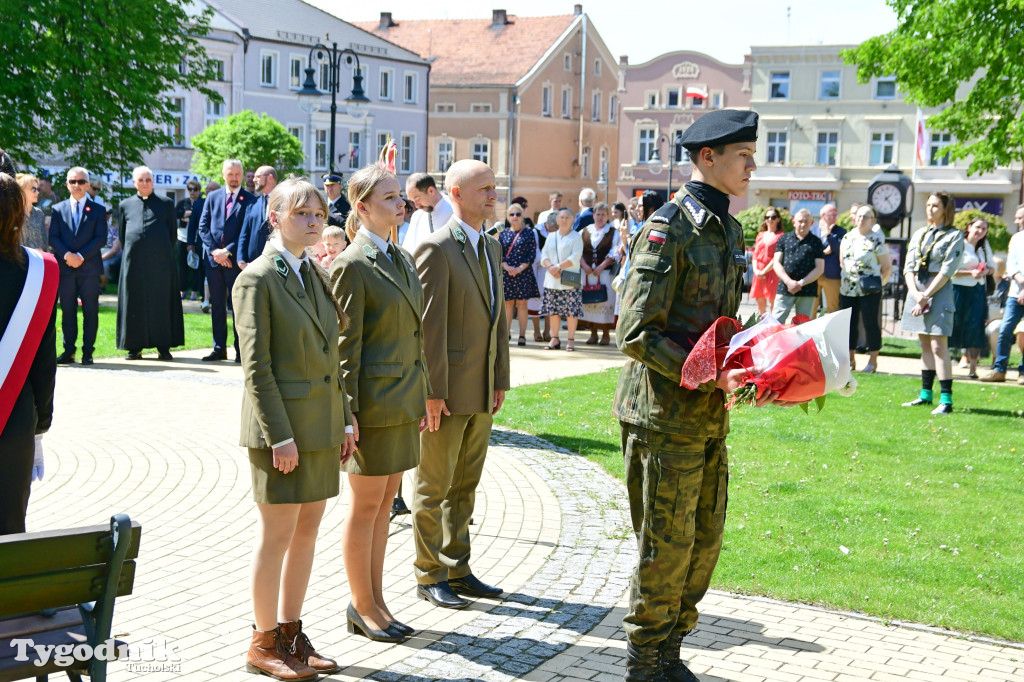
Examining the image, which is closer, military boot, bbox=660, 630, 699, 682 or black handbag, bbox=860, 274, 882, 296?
military boot, bbox=660, 630, 699, 682

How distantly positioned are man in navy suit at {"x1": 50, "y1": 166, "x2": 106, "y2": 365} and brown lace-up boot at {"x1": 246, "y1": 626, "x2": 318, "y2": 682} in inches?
387

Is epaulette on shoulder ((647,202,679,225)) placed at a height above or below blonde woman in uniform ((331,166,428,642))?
above

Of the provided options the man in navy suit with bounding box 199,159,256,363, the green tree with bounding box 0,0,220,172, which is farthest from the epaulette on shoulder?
the green tree with bounding box 0,0,220,172

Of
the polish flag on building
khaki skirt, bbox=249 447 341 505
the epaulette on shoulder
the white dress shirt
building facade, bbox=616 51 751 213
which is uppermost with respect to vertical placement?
building facade, bbox=616 51 751 213

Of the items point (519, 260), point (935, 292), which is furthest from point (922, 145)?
point (935, 292)

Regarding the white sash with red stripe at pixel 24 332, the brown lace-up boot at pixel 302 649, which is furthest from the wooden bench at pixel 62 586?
the brown lace-up boot at pixel 302 649

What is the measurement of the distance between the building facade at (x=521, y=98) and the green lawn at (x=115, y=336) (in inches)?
2013

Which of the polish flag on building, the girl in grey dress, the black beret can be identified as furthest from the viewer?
the polish flag on building

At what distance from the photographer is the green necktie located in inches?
191

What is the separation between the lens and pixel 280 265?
477cm

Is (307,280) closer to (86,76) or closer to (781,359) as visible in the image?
(781,359)

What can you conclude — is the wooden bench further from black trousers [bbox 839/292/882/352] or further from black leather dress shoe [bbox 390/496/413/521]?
black trousers [bbox 839/292/882/352]

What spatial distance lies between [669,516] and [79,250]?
37.1 feet

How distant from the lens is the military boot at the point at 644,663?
4668 millimetres
